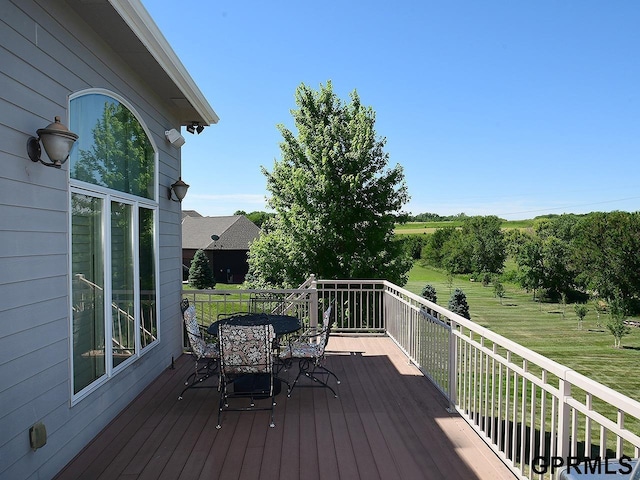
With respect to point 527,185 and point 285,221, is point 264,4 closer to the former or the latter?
point 285,221

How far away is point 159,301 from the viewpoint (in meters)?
5.24

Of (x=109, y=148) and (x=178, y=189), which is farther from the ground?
(x=109, y=148)

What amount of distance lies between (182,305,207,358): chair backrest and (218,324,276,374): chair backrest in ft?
2.18

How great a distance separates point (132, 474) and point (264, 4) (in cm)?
1124

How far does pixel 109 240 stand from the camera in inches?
151

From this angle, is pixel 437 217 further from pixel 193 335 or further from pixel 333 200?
pixel 193 335

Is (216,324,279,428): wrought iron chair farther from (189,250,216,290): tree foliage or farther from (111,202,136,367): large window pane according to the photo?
(189,250,216,290): tree foliage

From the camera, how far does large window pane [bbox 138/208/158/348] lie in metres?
4.71

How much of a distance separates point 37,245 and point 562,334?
82.7 ft

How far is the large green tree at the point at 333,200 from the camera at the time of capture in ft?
48.8

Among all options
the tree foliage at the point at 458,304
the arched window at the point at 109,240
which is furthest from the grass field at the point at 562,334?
the arched window at the point at 109,240

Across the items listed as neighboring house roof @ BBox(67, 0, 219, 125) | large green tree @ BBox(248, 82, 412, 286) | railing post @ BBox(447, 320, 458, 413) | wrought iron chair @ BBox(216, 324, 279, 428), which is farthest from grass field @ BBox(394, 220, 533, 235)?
wrought iron chair @ BBox(216, 324, 279, 428)

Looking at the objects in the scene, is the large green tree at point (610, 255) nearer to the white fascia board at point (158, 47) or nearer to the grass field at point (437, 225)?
the grass field at point (437, 225)

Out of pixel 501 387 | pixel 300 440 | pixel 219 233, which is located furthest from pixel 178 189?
pixel 219 233
